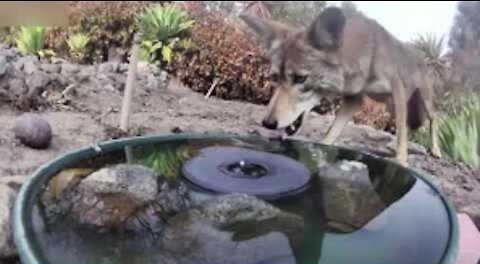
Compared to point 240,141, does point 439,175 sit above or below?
below

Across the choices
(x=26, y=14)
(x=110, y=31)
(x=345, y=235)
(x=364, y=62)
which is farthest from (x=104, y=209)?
(x=110, y=31)

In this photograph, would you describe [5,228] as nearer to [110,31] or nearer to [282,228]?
[282,228]

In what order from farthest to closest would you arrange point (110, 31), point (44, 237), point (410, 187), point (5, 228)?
point (110, 31) → point (410, 187) → point (5, 228) → point (44, 237)

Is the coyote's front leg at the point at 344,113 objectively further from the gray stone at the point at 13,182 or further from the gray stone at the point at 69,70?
the gray stone at the point at 69,70

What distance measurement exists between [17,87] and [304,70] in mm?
2794

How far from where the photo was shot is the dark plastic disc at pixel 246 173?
2.88 m

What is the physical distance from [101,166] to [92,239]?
721mm

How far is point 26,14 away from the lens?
4.47 m

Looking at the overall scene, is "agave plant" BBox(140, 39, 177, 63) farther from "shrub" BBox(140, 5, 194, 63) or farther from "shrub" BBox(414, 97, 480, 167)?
"shrub" BBox(414, 97, 480, 167)

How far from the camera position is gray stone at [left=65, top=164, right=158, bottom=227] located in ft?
8.32

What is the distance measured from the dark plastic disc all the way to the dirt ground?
1337 millimetres

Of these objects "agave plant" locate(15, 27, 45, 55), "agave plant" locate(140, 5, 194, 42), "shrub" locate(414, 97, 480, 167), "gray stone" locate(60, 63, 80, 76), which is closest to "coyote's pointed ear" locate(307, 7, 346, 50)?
"shrub" locate(414, 97, 480, 167)

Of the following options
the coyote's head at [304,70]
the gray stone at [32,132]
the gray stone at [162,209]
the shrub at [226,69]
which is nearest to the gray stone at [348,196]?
the coyote's head at [304,70]

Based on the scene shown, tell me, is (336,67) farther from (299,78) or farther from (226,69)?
(226,69)
